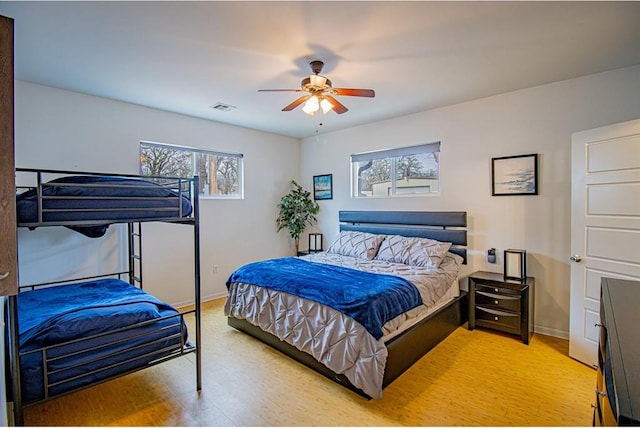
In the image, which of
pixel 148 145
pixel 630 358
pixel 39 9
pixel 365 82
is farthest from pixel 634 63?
pixel 148 145

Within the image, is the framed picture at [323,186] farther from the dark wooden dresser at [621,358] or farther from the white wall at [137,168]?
the dark wooden dresser at [621,358]

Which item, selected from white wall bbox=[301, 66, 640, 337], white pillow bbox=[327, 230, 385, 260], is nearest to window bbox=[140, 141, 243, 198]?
white pillow bbox=[327, 230, 385, 260]

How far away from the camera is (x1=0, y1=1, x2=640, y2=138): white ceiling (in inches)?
79.4

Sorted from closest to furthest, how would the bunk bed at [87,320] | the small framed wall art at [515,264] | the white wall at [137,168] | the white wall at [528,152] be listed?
the bunk bed at [87,320] → the white wall at [528,152] → the white wall at [137,168] → the small framed wall art at [515,264]

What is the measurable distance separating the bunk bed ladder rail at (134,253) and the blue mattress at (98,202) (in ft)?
4.36

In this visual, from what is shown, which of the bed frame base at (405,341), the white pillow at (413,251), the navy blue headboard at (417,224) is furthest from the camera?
the navy blue headboard at (417,224)

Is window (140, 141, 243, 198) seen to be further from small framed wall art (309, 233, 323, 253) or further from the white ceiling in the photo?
small framed wall art (309, 233, 323, 253)

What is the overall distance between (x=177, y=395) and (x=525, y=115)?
14.2 ft

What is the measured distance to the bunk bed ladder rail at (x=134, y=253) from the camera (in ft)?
11.5

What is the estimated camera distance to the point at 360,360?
2311mm

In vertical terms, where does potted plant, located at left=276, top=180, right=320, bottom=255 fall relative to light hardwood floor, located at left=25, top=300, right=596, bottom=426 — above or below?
above

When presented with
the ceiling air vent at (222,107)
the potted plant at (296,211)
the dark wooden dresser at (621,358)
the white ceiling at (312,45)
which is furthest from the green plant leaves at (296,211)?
the dark wooden dresser at (621,358)

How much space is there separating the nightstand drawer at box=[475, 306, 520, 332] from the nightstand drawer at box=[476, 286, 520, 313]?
51mm

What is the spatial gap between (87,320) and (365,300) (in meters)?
1.88
